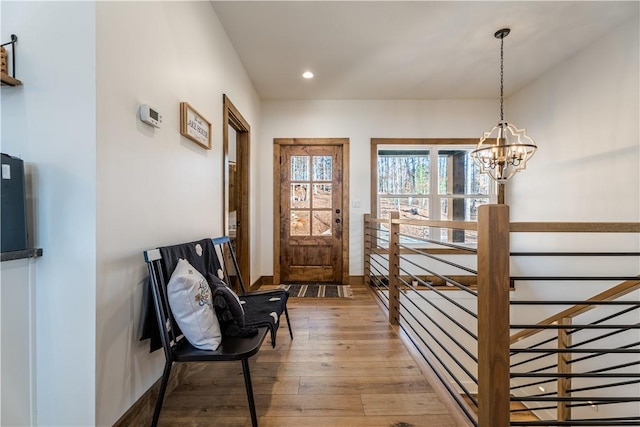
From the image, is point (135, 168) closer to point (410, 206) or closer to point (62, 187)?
point (62, 187)

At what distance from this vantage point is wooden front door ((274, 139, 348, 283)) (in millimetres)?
4270

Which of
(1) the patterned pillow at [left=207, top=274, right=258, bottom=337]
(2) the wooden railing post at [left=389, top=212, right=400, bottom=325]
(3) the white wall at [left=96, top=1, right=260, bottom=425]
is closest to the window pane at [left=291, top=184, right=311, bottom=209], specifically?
(2) the wooden railing post at [left=389, top=212, right=400, bottom=325]

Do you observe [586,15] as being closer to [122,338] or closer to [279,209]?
[279,209]

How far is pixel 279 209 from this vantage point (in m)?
4.27

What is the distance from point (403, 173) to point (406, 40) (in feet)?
6.45

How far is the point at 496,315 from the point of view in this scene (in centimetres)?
111

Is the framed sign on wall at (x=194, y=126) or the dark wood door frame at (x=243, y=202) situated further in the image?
the dark wood door frame at (x=243, y=202)

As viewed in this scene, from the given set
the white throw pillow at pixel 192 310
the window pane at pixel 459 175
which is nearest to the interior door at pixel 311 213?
the window pane at pixel 459 175

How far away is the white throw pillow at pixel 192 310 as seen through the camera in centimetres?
135

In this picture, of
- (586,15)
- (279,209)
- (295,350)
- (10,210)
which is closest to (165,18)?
(10,210)

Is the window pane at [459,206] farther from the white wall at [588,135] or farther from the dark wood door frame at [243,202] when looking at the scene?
the dark wood door frame at [243,202]

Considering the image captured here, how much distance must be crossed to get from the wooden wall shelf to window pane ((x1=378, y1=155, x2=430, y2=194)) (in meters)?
3.85

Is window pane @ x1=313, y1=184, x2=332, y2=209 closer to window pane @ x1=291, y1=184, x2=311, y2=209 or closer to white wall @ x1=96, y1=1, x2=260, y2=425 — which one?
window pane @ x1=291, y1=184, x2=311, y2=209

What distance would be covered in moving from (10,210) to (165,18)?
123cm
